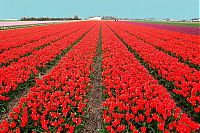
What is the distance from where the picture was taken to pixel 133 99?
5.91m

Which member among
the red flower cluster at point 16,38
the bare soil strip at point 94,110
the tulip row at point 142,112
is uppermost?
the red flower cluster at point 16,38

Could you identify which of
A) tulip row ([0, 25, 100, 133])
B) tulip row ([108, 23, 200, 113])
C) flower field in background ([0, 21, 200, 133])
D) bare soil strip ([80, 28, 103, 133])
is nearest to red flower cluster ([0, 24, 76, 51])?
flower field in background ([0, 21, 200, 133])

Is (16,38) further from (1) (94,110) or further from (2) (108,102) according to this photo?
(2) (108,102)

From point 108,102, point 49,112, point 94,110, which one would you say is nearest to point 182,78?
point 94,110

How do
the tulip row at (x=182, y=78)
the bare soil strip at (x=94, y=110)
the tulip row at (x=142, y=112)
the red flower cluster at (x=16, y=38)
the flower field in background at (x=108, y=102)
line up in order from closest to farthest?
the tulip row at (x=142, y=112) → the flower field in background at (x=108, y=102) → the bare soil strip at (x=94, y=110) → the tulip row at (x=182, y=78) → the red flower cluster at (x=16, y=38)

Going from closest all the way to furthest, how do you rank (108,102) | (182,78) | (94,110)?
(108,102) → (94,110) → (182,78)

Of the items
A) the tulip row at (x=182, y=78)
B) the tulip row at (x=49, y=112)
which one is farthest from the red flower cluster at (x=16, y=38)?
the tulip row at (x=49, y=112)

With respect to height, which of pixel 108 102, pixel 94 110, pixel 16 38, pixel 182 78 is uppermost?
pixel 16 38

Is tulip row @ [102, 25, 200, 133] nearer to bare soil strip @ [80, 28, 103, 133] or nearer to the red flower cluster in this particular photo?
bare soil strip @ [80, 28, 103, 133]

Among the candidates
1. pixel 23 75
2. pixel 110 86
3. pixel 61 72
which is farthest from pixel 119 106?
pixel 23 75

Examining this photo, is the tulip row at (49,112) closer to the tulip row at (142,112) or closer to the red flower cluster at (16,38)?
the tulip row at (142,112)

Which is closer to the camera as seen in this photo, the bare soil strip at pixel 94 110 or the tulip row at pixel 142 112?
the tulip row at pixel 142 112

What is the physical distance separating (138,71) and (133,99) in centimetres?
303

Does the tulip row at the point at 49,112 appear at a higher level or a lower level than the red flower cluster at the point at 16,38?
lower
